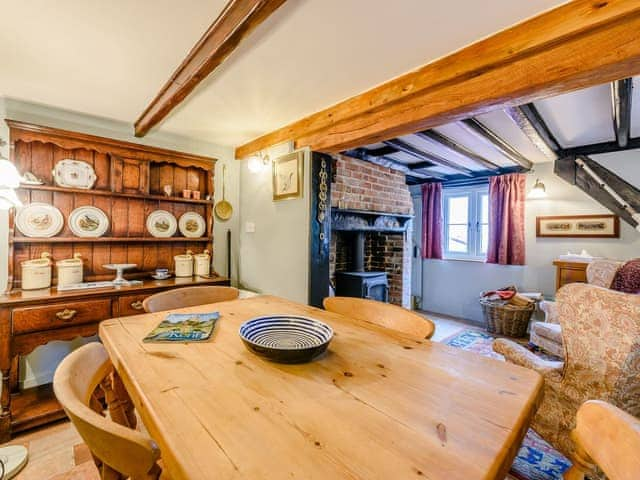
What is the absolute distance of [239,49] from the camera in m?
1.56

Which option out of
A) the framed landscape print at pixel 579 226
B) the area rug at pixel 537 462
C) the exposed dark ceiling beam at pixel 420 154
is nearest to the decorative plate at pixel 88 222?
the exposed dark ceiling beam at pixel 420 154

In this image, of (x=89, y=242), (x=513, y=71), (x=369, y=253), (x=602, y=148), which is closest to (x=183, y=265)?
(x=89, y=242)

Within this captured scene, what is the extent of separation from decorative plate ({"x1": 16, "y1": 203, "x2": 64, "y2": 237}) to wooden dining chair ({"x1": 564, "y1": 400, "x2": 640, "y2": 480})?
3.17 m

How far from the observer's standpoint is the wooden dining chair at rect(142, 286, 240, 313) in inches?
62.4

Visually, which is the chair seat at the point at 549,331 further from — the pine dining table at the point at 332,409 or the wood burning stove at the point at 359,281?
the pine dining table at the point at 332,409

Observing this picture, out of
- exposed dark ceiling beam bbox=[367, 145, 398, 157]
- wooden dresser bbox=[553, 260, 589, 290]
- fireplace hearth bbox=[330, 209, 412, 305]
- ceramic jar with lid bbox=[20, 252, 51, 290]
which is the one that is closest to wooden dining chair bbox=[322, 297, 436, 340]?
fireplace hearth bbox=[330, 209, 412, 305]

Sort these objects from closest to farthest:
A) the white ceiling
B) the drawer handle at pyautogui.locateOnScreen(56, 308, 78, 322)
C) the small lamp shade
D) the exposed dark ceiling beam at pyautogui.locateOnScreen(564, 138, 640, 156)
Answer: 1. the white ceiling
2. the drawer handle at pyautogui.locateOnScreen(56, 308, 78, 322)
3. the small lamp shade
4. the exposed dark ceiling beam at pyautogui.locateOnScreen(564, 138, 640, 156)

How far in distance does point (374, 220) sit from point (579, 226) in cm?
240

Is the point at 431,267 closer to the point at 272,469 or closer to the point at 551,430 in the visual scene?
the point at 551,430

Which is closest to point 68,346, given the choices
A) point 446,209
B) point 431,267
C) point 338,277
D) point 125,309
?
point 125,309

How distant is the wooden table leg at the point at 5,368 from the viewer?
5.87 ft

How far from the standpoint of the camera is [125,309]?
224 cm

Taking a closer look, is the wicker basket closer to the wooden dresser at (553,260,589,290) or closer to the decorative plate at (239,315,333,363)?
the wooden dresser at (553,260,589,290)

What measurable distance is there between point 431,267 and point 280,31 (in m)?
4.22
